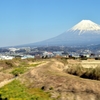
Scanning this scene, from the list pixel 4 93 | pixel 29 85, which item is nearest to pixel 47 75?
pixel 29 85

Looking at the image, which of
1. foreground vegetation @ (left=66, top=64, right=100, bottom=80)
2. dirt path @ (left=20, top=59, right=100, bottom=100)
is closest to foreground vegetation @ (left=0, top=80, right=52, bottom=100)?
dirt path @ (left=20, top=59, right=100, bottom=100)

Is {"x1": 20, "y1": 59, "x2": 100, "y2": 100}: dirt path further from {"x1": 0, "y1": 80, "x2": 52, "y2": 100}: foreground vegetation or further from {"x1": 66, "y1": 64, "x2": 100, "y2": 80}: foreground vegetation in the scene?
{"x1": 66, "y1": 64, "x2": 100, "y2": 80}: foreground vegetation

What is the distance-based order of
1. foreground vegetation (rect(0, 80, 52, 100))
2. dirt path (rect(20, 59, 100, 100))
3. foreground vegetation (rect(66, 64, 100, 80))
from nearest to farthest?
dirt path (rect(20, 59, 100, 100))
foreground vegetation (rect(0, 80, 52, 100))
foreground vegetation (rect(66, 64, 100, 80))

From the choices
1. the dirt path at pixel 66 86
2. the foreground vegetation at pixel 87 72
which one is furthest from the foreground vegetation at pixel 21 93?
the foreground vegetation at pixel 87 72

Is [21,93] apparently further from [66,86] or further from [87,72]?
[87,72]

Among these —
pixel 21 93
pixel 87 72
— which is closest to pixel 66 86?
pixel 21 93

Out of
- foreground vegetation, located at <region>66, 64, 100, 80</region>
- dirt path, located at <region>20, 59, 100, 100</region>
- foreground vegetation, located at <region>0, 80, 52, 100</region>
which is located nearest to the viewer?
dirt path, located at <region>20, 59, 100, 100</region>

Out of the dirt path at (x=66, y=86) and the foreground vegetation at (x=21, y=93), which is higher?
the dirt path at (x=66, y=86)

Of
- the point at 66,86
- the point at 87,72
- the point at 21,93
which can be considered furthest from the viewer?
the point at 87,72

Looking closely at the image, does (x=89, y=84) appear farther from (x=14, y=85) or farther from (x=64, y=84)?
(x=14, y=85)

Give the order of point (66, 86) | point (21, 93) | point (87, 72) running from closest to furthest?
point (21, 93), point (66, 86), point (87, 72)

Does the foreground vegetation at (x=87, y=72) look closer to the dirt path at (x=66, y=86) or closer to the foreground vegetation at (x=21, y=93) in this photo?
the dirt path at (x=66, y=86)

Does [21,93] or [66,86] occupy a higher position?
[66,86]

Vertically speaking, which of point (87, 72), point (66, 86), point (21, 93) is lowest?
point (21, 93)
